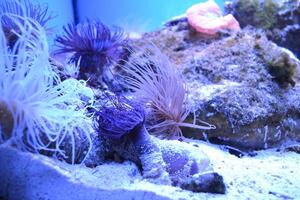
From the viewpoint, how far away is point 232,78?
3.61 m

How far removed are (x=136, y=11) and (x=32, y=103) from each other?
194 inches

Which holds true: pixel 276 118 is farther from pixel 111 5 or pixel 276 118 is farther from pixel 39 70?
pixel 111 5

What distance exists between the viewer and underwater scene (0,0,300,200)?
1.94 metres

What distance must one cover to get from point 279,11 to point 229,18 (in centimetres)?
113

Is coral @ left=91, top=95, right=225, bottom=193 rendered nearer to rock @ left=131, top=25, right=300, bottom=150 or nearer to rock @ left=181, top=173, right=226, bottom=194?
rock @ left=181, top=173, right=226, bottom=194

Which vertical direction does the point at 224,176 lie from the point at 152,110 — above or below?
below

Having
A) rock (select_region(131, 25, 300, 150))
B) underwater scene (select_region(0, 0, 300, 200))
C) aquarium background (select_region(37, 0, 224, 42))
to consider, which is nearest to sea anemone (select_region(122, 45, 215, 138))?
underwater scene (select_region(0, 0, 300, 200))

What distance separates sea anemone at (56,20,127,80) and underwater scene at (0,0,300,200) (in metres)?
0.01

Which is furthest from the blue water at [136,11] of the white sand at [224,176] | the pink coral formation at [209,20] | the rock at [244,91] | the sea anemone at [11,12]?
the white sand at [224,176]

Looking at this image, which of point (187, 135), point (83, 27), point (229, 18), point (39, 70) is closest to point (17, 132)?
point (39, 70)

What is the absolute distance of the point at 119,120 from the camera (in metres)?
2.30

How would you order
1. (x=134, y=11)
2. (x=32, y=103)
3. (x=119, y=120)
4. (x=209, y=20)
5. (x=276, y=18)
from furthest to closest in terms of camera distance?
1. (x=134, y=11)
2. (x=276, y=18)
3. (x=209, y=20)
4. (x=119, y=120)
5. (x=32, y=103)

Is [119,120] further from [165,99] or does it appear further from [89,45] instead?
[89,45]

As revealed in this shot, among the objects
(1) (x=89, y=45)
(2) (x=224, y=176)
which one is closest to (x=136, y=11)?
(1) (x=89, y=45)
